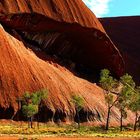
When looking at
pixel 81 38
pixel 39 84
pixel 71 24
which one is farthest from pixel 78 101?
pixel 81 38

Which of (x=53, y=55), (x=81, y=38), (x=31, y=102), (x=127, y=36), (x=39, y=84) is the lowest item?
(x=31, y=102)

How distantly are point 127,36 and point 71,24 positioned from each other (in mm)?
80108

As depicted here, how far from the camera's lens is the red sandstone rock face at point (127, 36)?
479 feet

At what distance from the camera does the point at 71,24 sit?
84062 millimetres

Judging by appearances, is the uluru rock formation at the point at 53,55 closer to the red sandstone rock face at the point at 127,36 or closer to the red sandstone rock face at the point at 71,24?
the red sandstone rock face at the point at 71,24

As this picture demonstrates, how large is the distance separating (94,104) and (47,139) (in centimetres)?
3670

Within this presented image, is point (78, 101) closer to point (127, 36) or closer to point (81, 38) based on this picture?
point (81, 38)

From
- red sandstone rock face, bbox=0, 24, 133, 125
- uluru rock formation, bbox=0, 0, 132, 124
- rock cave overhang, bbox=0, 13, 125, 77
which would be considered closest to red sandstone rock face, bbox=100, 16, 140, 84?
rock cave overhang, bbox=0, 13, 125, 77

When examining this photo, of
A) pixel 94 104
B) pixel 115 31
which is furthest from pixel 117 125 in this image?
pixel 115 31

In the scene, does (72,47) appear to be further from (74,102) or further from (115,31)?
(115,31)

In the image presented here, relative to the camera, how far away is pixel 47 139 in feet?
129

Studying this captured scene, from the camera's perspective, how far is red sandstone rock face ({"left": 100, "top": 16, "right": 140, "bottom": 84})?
145913 mm

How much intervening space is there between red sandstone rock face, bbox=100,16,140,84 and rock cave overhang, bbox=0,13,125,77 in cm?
4423

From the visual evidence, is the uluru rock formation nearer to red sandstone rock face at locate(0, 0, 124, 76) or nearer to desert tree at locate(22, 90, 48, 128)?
red sandstone rock face at locate(0, 0, 124, 76)
